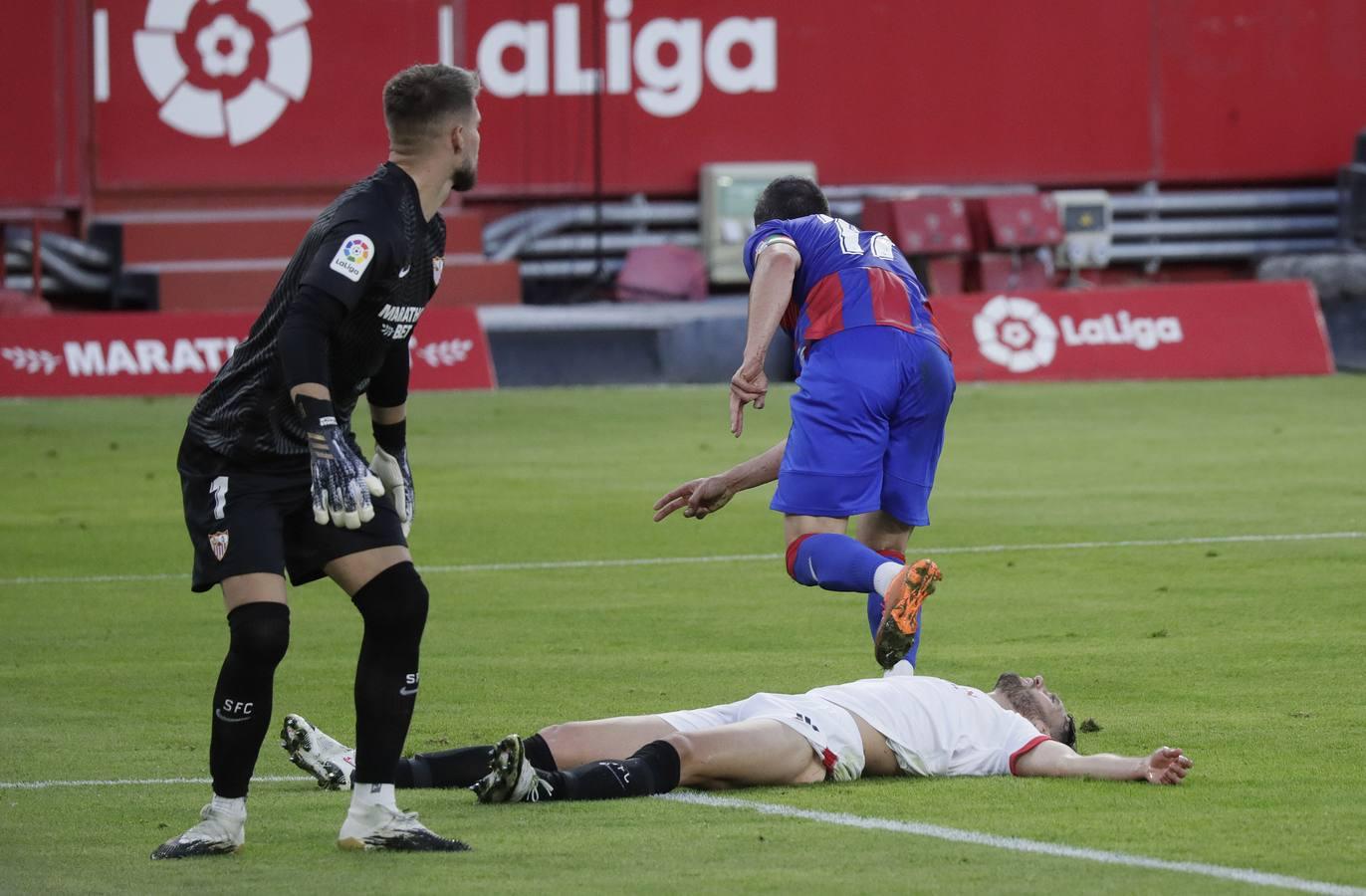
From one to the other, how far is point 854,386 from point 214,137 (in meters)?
21.5

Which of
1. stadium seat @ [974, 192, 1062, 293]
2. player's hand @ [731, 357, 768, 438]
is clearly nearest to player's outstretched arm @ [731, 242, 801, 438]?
player's hand @ [731, 357, 768, 438]

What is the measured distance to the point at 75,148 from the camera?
28.2 m

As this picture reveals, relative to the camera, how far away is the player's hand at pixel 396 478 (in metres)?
6.86

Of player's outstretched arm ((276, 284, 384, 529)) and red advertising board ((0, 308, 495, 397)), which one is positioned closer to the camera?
player's outstretched arm ((276, 284, 384, 529))

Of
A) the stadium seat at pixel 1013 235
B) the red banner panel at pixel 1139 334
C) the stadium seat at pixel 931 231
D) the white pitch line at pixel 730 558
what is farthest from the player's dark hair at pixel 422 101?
the stadium seat at pixel 1013 235

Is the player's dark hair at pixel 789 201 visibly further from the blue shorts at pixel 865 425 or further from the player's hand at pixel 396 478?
the player's hand at pixel 396 478

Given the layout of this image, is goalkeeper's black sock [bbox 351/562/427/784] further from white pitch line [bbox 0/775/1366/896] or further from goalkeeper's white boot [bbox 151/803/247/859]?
white pitch line [bbox 0/775/1366/896]

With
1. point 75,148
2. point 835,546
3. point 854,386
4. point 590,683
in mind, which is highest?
point 75,148

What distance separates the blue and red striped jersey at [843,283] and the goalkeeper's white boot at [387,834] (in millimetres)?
2949

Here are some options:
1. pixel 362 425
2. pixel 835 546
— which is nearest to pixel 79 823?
pixel 835 546

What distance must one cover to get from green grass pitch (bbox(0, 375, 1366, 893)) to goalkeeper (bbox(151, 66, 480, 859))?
Answer: 0.95 ft

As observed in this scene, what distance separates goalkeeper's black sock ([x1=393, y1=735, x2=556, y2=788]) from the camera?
7160mm

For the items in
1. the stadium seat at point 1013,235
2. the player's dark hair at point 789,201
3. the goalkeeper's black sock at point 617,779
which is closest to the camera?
the goalkeeper's black sock at point 617,779

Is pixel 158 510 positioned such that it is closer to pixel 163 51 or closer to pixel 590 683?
pixel 590 683
